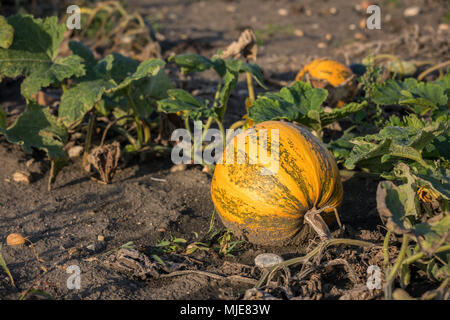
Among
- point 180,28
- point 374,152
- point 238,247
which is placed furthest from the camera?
point 180,28

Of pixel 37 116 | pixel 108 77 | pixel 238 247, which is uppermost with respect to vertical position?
pixel 108 77

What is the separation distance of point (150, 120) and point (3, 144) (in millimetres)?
1112

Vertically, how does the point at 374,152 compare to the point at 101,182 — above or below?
above

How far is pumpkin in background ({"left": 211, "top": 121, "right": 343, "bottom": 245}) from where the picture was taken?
8.09 ft

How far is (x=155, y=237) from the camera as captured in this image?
2.75m

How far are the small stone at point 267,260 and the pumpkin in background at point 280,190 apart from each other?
0.11 meters

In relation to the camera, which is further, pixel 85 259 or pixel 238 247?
pixel 238 247

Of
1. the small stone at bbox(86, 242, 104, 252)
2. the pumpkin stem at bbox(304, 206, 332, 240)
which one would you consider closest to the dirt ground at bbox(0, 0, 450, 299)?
the small stone at bbox(86, 242, 104, 252)

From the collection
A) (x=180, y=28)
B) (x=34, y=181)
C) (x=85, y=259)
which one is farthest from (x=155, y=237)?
(x=180, y=28)

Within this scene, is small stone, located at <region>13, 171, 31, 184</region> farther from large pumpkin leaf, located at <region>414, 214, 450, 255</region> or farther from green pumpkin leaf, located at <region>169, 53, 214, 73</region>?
large pumpkin leaf, located at <region>414, 214, 450, 255</region>

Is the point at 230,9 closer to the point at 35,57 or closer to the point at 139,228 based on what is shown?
the point at 35,57

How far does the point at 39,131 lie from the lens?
3.35 metres

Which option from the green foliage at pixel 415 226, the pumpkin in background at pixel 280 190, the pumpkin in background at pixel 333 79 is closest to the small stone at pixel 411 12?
the pumpkin in background at pixel 333 79
